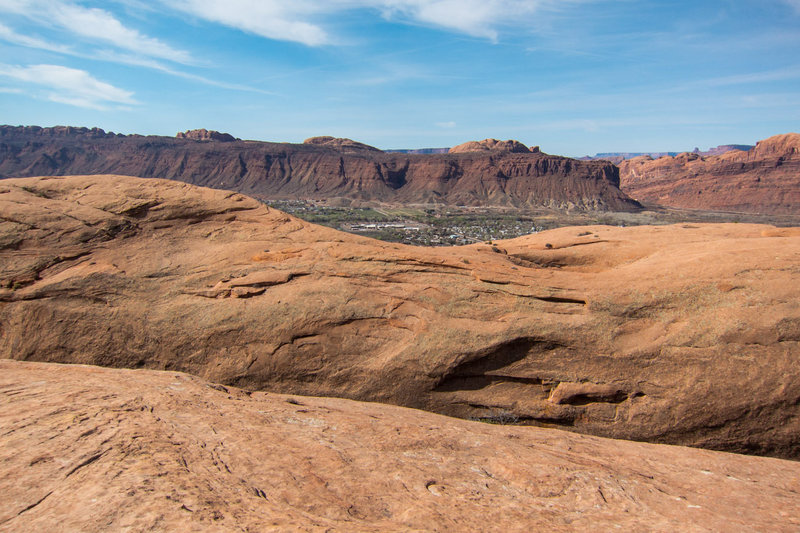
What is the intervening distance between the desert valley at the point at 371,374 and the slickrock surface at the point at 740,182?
5651 inches

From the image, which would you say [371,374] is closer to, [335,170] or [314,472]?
[314,472]

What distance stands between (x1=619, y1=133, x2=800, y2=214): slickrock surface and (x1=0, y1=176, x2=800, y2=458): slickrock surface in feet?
470

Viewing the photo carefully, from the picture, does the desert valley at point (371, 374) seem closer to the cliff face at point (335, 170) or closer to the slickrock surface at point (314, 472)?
the slickrock surface at point (314, 472)

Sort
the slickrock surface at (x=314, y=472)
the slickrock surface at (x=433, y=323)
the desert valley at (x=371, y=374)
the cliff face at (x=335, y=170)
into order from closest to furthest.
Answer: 1. the slickrock surface at (x=314, y=472)
2. the desert valley at (x=371, y=374)
3. the slickrock surface at (x=433, y=323)
4. the cliff face at (x=335, y=170)

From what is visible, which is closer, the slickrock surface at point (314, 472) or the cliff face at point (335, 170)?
the slickrock surface at point (314, 472)

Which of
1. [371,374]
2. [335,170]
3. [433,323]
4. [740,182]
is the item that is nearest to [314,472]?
[371,374]

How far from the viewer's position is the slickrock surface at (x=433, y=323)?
8258mm

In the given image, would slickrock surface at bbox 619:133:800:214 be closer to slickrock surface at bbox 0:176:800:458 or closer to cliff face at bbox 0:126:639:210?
cliff face at bbox 0:126:639:210

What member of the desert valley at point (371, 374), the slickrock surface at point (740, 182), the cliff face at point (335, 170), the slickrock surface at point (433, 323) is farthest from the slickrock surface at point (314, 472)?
the slickrock surface at point (740, 182)

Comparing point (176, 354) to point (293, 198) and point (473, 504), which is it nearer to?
point (473, 504)

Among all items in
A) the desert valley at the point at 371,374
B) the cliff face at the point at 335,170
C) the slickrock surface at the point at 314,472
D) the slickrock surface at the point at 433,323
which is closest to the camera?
the slickrock surface at the point at 314,472

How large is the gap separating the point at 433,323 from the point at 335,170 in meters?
147

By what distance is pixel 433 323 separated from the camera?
30.7ft

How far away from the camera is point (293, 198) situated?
138375 mm
